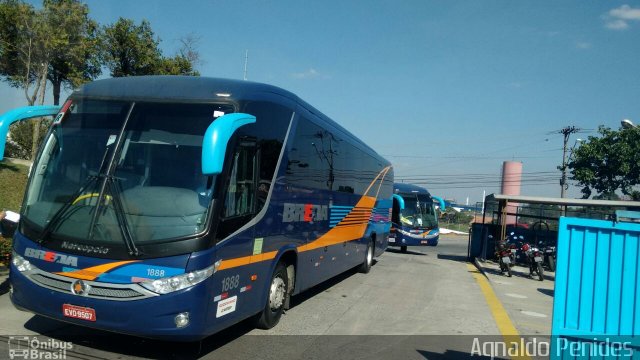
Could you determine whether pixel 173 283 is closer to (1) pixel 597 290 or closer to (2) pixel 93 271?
(2) pixel 93 271

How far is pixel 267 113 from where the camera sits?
6809 millimetres

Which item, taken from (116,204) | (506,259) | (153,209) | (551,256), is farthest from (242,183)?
(551,256)

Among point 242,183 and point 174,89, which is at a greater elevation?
point 174,89

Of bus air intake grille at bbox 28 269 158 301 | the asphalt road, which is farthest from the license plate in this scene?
the asphalt road

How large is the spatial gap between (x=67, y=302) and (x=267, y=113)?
10.7 feet

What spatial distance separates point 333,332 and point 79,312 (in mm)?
3535

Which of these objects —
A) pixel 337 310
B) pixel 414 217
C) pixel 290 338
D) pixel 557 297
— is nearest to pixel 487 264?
pixel 414 217

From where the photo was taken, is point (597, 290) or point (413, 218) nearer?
point (597, 290)

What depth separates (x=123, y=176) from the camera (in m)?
5.54

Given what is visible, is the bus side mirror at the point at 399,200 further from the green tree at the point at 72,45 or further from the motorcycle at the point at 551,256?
the green tree at the point at 72,45

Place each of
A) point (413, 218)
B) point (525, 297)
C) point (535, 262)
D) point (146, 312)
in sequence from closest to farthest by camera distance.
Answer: point (146, 312) < point (525, 297) < point (535, 262) < point (413, 218)

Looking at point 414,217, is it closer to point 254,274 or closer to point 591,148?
point 591,148

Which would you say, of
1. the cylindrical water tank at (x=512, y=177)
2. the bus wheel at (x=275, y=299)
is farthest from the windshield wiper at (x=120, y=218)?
the cylindrical water tank at (x=512, y=177)

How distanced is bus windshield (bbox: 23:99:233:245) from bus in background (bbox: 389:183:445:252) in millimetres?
17572
